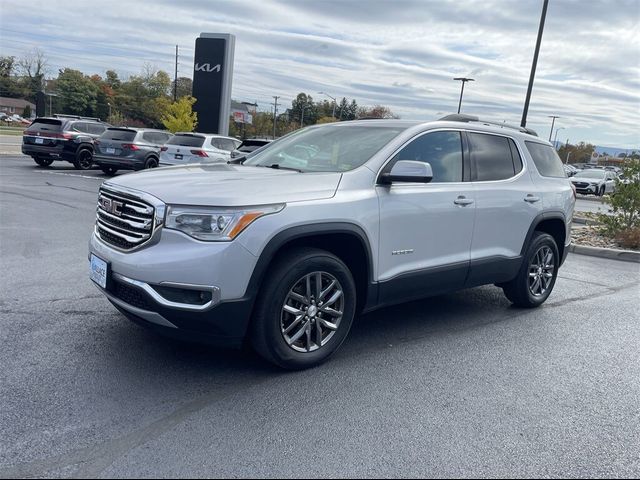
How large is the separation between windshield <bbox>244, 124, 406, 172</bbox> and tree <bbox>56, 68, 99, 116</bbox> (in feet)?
292

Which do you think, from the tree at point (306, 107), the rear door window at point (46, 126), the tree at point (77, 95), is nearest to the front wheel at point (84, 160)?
the rear door window at point (46, 126)

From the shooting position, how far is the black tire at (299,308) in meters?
3.64

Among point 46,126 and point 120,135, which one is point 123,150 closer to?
point 120,135

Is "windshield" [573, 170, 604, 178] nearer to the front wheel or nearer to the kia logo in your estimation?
the kia logo

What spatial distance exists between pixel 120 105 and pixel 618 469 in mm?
96532

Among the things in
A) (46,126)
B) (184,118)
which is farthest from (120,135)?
(184,118)

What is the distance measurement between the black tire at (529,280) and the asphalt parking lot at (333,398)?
0.60 ft

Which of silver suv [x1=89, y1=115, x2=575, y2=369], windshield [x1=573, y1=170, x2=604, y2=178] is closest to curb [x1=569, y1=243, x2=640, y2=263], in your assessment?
silver suv [x1=89, y1=115, x2=575, y2=369]

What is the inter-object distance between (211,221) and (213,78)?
30.9m

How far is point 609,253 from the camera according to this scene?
10.2m

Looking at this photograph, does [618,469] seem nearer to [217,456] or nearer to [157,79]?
[217,456]

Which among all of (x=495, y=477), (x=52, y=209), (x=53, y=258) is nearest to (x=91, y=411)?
(x=495, y=477)

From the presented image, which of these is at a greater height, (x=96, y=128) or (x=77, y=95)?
(x=77, y=95)

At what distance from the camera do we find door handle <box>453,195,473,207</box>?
477 cm
